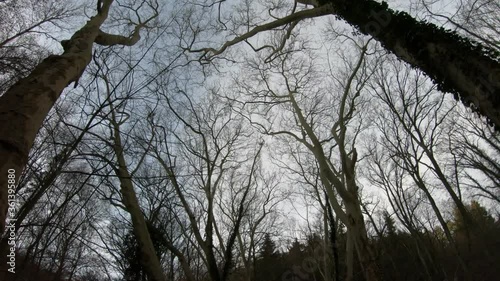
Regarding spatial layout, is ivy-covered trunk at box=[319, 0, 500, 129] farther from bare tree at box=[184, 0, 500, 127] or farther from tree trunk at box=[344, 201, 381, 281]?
tree trunk at box=[344, 201, 381, 281]

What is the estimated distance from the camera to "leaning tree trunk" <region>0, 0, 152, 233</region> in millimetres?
1322

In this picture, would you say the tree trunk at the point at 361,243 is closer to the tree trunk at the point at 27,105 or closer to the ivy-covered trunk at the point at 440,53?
the ivy-covered trunk at the point at 440,53

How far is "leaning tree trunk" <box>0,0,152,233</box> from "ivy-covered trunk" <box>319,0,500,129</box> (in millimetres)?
4154

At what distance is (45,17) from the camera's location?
6.80 m

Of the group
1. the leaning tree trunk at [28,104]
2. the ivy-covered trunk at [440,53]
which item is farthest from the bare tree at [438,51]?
the leaning tree trunk at [28,104]

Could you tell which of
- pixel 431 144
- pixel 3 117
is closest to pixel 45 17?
pixel 3 117

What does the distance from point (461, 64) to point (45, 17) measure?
8.40 m

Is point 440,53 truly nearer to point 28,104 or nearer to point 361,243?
point 28,104

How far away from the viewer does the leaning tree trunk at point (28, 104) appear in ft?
4.34

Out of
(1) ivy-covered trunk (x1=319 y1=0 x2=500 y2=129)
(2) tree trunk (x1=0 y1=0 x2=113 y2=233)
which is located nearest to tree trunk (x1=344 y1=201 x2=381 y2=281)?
(1) ivy-covered trunk (x1=319 y1=0 x2=500 y2=129)

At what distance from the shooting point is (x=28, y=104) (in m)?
1.67

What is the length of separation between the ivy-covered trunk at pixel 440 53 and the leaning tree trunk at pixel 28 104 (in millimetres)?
4154

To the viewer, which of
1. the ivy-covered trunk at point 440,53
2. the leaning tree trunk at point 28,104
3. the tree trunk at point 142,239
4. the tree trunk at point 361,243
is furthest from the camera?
the tree trunk at point 361,243

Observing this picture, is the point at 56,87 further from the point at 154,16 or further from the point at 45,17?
the point at 45,17
